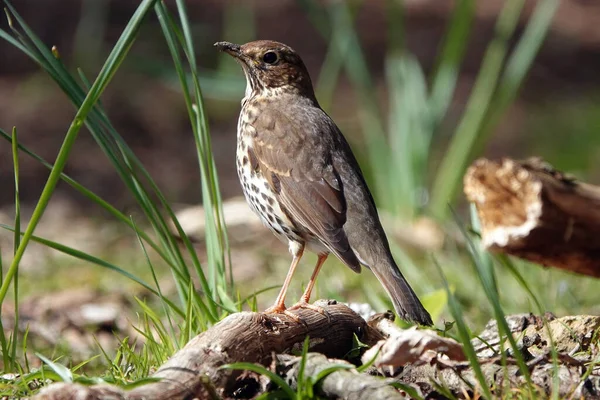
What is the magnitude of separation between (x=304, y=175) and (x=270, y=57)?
741 millimetres

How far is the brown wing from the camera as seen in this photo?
10.9 feet

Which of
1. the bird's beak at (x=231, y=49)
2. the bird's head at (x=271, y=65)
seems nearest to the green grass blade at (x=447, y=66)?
the bird's head at (x=271, y=65)

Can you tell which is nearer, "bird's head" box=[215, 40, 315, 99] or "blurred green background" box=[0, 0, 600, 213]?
"bird's head" box=[215, 40, 315, 99]

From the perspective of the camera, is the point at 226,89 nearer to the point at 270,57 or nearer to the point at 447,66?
the point at 270,57

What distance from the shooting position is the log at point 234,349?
6.98ft

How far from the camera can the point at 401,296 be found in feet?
9.75

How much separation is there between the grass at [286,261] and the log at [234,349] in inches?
5.4

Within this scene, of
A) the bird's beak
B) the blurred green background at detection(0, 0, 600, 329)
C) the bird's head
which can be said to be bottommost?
the blurred green background at detection(0, 0, 600, 329)

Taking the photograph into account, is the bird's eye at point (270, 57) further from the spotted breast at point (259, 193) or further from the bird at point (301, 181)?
the spotted breast at point (259, 193)

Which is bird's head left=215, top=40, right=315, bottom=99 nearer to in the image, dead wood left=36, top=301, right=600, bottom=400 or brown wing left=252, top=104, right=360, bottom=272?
brown wing left=252, top=104, right=360, bottom=272

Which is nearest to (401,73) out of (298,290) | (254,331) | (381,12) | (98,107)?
(298,290)

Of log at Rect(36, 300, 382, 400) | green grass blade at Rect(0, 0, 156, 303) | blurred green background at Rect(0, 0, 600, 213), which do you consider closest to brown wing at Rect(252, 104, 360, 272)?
log at Rect(36, 300, 382, 400)

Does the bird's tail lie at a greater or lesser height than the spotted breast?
lesser

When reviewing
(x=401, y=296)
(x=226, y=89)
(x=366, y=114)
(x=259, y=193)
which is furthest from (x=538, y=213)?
(x=366, y=114)
